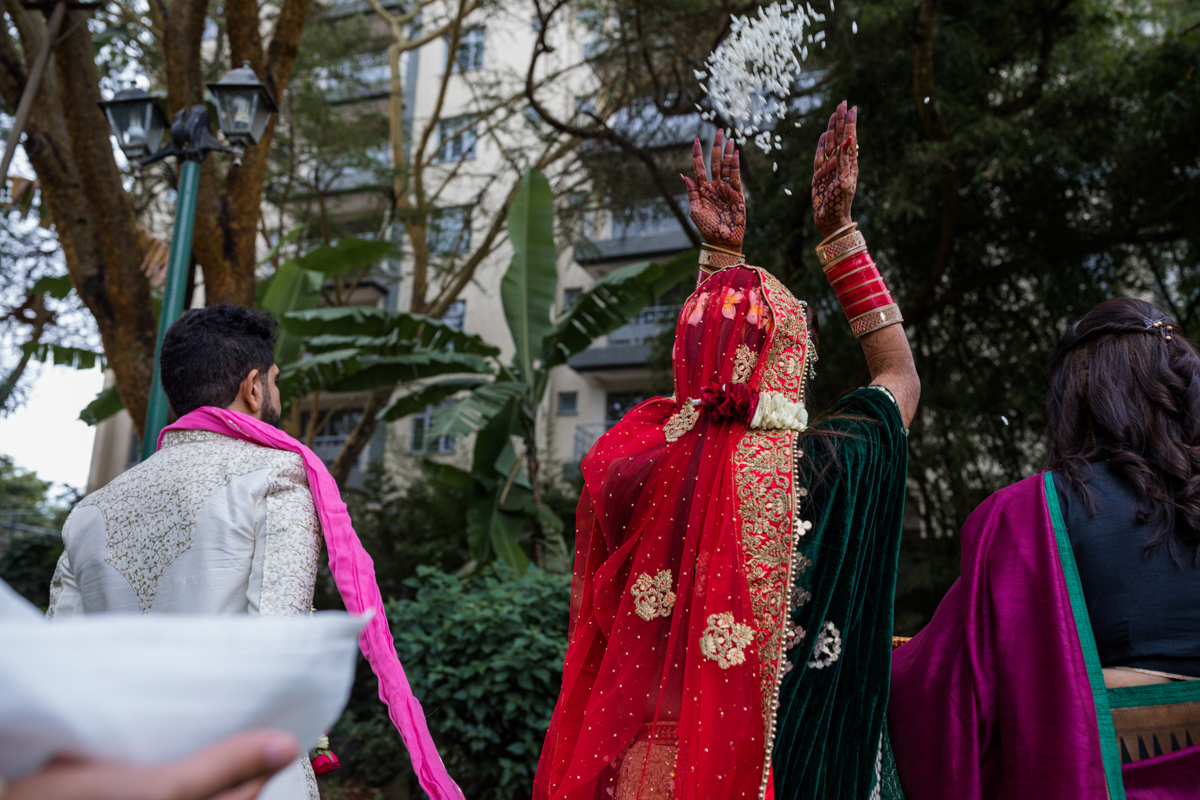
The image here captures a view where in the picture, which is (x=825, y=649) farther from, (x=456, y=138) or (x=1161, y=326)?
(x=456, y=138)

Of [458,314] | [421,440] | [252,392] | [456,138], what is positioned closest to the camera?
[252,392]

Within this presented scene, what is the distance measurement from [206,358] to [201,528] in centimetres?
45

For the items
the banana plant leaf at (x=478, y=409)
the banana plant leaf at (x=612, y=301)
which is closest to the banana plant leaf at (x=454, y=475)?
the banana plant leaf at (x=478, y=409)

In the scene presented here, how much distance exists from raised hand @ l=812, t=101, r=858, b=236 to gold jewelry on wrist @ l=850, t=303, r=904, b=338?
0.78 feet

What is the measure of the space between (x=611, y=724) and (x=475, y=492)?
18.4ft

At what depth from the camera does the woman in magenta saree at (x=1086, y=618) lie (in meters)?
1.84

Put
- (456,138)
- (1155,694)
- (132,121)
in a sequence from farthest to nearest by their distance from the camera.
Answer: (456,138), (132,121), (1155,694)

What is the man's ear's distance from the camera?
2.21 m

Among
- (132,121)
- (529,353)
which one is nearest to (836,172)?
(132,121)

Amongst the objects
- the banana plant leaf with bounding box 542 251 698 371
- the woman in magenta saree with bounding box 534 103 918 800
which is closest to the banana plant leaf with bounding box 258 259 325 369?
the banana plant leaf with bounding box 542 251 698 371

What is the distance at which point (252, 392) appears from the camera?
2217mm

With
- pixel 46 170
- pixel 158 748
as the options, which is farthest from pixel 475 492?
pixel 158 748

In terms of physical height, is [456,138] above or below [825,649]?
above

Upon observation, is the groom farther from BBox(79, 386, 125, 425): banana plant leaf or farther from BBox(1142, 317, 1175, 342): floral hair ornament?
BBox(79, 386, 125, 425): banana plant leaf
